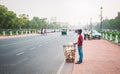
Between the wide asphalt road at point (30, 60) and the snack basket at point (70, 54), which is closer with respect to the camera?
the wide asphalt road at point (30, 60)

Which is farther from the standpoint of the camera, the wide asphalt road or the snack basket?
the snack basket

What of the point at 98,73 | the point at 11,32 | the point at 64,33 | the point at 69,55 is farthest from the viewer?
the point at 64,33

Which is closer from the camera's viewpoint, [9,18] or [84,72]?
[84,72]

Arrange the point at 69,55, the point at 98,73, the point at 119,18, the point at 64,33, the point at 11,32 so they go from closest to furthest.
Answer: the point at 98,73, the point at 69,55, the point at 11,32, the point at 64,33, the point at 119,18

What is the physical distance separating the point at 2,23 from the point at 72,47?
5912cm

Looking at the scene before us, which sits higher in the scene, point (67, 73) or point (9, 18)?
point (9, 18)

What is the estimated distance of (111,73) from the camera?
30.1 feet

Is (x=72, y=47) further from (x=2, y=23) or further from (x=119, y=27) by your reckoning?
(x=119, y=27)

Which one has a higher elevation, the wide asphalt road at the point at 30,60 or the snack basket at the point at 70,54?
the snack basket at the point at 70,54

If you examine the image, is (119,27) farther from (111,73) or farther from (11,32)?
(111,73)

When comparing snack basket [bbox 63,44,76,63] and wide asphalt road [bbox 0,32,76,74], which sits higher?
snack basket [bbox 63,44,76,63]

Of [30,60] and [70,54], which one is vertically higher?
[70,54]

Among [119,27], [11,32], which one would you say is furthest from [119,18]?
[11,32]

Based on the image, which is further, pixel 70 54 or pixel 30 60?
pixel 30 60
